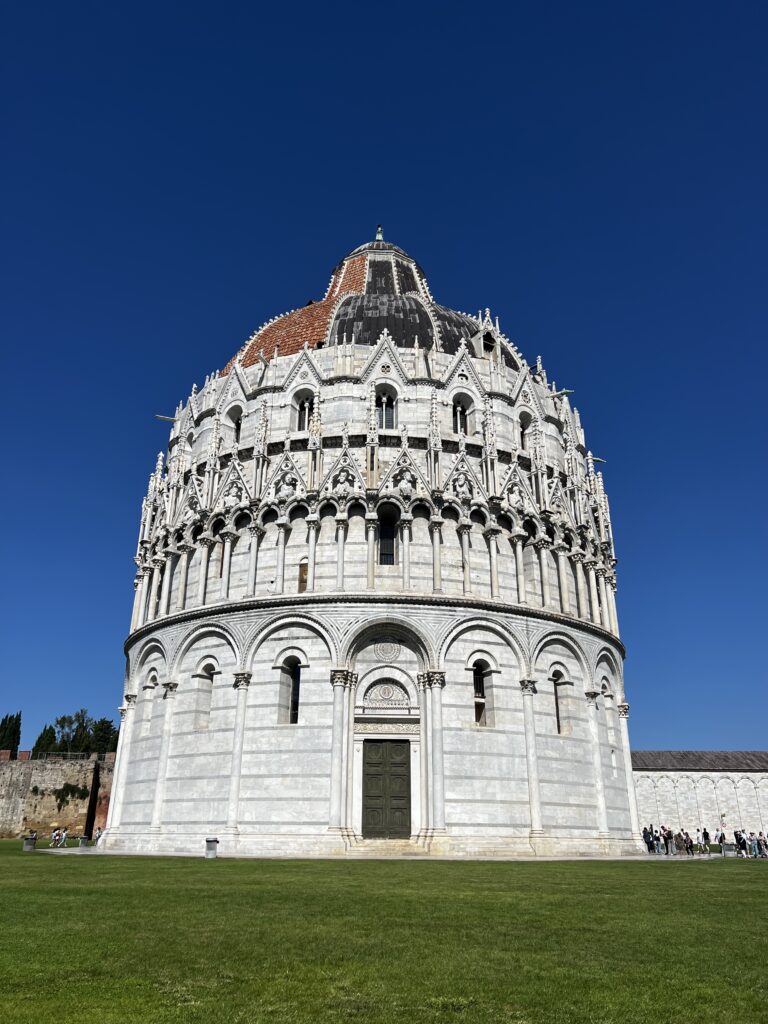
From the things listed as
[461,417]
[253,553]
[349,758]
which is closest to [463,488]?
[461,417]

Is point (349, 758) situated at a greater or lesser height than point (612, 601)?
lesser

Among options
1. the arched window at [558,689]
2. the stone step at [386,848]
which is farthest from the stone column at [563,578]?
the stone step at [386,848]

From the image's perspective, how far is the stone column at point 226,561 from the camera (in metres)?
34.4

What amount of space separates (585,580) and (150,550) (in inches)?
838

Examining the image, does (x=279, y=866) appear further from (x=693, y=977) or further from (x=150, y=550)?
(x=150, y=550)

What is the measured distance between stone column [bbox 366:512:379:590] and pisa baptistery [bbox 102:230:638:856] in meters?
0.09

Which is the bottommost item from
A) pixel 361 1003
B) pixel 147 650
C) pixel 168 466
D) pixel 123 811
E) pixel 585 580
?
pixel 361 1003

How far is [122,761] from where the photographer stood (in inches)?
1437

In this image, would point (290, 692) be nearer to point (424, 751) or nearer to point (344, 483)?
point (424, 751)

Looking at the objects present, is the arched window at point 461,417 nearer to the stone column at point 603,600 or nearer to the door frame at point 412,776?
the stone column at point 603,600

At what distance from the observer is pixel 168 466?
42438mm

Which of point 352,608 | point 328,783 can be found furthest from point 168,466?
point 328,783

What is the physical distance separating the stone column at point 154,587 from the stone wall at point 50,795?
983 inches

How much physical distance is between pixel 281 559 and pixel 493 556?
8996 mm
